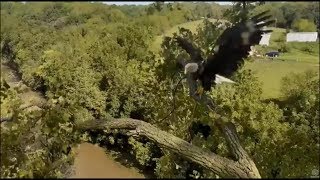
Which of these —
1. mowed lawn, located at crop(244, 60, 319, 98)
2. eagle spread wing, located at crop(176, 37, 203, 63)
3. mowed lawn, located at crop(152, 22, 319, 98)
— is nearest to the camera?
eagle spread wing, located at crop(176, 37, 203, 63)

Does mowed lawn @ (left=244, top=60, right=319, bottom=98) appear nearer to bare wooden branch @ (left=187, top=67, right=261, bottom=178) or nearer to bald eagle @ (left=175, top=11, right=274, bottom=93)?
bald eagle @ (left=175, top=11, right=274, bottom=93)

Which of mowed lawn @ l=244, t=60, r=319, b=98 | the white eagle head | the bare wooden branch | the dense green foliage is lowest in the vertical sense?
mowed lawn @ l=244, t=60, r=319, b=98

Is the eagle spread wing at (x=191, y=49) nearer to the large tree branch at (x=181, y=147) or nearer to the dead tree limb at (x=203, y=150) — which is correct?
the dead tree limb at (x=203, y=150)

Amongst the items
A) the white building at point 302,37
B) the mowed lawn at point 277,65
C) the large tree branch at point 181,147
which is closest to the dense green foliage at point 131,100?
the large tree branch at point 181,147

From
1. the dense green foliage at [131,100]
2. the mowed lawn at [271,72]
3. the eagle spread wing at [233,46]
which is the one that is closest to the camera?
the eagle spread wing at [233,46]

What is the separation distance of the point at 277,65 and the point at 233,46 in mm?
40221

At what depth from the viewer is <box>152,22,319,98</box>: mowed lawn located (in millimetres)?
28209

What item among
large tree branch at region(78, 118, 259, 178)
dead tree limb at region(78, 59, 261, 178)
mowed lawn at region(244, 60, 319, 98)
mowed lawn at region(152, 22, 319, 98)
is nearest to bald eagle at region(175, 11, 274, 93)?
dead tree limb at region(78, 59, 261, 178)

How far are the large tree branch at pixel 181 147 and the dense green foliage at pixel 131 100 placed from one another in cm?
31

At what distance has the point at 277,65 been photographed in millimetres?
42344

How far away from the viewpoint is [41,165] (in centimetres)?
357

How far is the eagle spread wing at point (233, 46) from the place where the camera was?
3.72 metres

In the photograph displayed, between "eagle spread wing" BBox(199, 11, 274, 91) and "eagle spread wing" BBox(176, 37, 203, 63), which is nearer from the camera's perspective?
"eagle spread wing" BBox(199, 11, 274, 91)

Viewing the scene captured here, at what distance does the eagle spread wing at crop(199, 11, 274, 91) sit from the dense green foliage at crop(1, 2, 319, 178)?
404 mm
